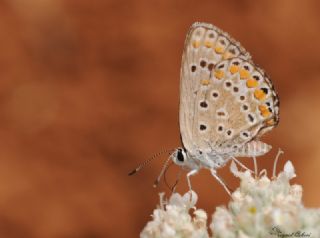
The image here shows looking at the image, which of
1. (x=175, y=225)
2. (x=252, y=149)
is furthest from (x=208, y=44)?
(x=175, y=225)

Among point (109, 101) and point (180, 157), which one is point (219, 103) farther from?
point (109, 101)

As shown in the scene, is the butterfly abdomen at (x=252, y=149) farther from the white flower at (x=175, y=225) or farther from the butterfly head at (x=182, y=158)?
the white flower at (x=175, y=225)

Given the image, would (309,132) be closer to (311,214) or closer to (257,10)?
(257,10)

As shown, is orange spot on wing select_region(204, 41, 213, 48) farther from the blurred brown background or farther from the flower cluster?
the blurred brown background

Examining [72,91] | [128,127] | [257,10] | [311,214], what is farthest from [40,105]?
[311,214]

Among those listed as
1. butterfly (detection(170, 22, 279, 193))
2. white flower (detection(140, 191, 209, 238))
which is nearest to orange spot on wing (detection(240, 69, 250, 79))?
butterfly (detection(170, 22, 279, 193))

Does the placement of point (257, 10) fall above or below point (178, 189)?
above
